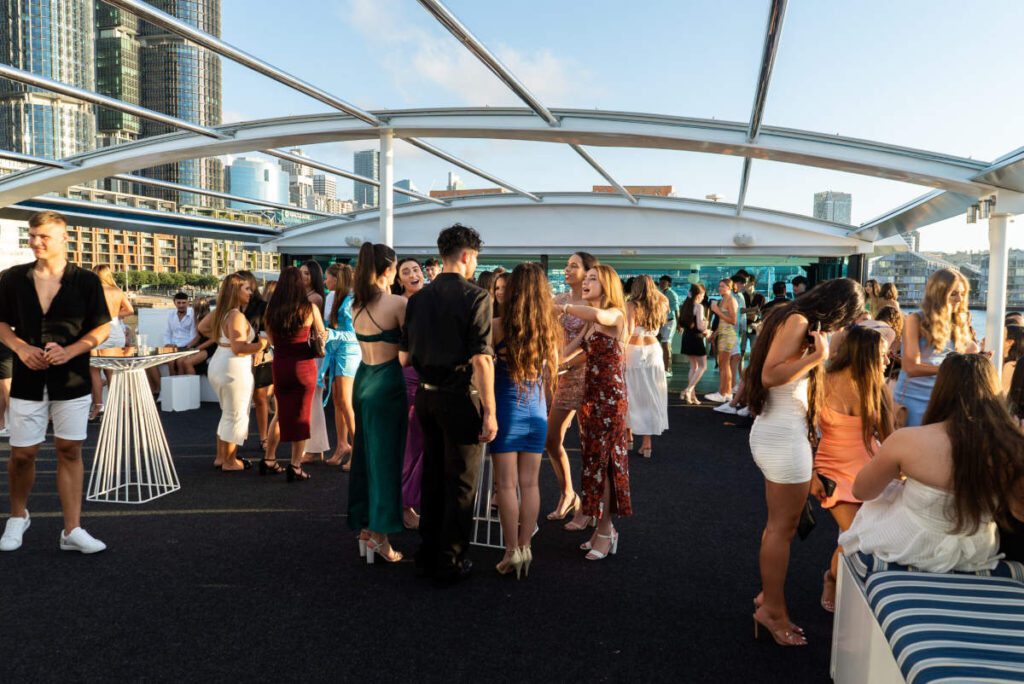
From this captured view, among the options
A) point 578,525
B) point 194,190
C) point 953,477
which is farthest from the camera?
point 194,190

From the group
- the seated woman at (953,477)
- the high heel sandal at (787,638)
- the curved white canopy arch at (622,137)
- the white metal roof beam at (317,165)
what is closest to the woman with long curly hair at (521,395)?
the high heel sandal at (787,638)

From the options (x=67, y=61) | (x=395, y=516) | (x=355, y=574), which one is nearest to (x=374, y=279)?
(x=395, y=516)

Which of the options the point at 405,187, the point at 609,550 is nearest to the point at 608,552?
the point at 609,550

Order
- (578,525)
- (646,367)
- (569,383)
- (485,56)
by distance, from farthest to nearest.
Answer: (646,367) < (485,56) < (578,525) < (569,383)

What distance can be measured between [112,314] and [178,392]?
321 centimetres

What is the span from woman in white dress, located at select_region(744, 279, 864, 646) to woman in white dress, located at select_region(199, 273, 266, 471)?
13.7ft

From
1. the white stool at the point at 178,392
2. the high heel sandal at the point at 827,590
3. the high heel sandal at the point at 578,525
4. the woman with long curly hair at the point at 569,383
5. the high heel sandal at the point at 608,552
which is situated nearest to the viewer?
the high heel sandal at the point at 827,590

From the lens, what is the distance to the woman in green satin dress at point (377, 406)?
376 cm

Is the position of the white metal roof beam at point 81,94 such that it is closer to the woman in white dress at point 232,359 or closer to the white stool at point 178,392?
the woman in white dress at point 232,359

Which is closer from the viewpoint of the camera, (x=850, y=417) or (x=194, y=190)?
(x=850, y=417)

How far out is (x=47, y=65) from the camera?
126625mm

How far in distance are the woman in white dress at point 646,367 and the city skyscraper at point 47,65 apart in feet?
428

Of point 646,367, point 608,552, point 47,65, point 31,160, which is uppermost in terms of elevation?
point 47,65

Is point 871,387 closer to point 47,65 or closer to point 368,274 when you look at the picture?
point 368,274
